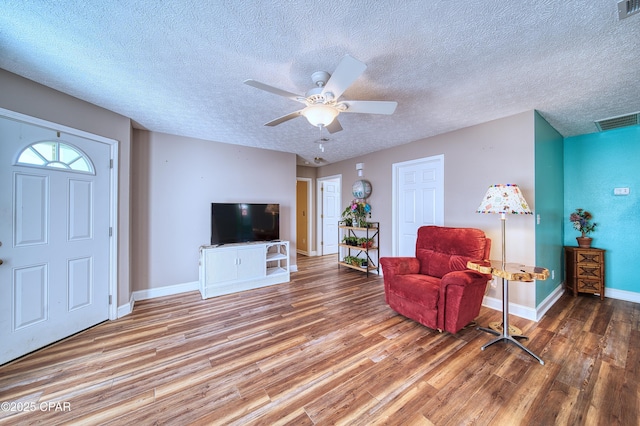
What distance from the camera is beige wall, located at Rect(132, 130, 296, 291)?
330cm

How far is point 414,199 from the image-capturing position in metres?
3.93

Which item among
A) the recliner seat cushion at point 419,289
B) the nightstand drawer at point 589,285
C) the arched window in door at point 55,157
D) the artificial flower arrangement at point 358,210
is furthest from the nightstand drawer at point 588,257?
the arched window in door at point 55,157

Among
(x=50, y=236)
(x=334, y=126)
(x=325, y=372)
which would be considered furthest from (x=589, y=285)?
(x=50, y=236)

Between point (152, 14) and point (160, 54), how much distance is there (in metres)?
0.40

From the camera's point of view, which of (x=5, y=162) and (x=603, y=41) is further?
(x=5, y=162)

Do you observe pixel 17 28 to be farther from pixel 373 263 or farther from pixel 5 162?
pixel 373 263

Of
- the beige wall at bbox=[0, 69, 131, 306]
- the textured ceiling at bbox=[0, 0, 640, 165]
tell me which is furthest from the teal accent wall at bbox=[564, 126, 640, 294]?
the beige wall at bbox=[0, 69, 131, 306]

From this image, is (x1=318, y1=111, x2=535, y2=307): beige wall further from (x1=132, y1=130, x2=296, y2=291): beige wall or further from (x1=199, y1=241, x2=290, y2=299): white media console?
(x1=132, y1=130, x2=296, y2=291): beige wall

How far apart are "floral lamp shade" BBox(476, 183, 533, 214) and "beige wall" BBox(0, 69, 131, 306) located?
406 cm

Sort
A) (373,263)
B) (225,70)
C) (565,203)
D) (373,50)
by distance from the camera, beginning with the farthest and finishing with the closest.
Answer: (373,263), (565,203), (225,70), (373,50)

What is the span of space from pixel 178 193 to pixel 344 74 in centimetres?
Result: 321

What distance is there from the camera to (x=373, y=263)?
15.1ft

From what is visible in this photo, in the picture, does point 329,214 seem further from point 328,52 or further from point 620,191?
point 620,191

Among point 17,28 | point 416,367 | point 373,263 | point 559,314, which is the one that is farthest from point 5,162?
point 559,314
